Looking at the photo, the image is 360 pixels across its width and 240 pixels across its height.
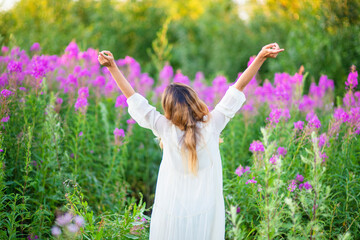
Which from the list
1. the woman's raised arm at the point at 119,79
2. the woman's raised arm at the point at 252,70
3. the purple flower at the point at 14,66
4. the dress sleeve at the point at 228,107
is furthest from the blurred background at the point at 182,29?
the woman's raised arm at the point at 119,79

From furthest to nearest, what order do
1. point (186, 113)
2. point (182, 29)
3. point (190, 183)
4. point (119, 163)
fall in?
point (182, 29) → point (119, 163) → point (190, 183) → point (186, 113)

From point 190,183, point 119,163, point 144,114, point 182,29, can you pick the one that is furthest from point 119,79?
point 182,29

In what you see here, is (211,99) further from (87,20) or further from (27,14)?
(87,20)

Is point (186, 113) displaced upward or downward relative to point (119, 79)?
downward

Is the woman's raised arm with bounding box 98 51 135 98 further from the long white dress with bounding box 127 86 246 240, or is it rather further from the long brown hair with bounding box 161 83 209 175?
the long brown hair with bounding box 161 83 209 175

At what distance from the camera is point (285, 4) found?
1330cm

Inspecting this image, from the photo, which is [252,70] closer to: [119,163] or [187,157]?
[187,157]

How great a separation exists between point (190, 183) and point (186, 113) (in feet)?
1.93

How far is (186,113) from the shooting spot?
2.43 meters

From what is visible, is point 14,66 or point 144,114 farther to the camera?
point 14,66

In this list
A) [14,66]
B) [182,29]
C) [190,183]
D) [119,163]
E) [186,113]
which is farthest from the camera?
[182,29]

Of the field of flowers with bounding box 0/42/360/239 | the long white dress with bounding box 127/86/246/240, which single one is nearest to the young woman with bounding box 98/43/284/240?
the long white dress with bounding box 127/86/246/240

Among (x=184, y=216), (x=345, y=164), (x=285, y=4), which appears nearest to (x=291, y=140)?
(x=345, y=164)

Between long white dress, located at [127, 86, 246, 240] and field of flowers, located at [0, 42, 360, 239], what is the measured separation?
0.72ft
